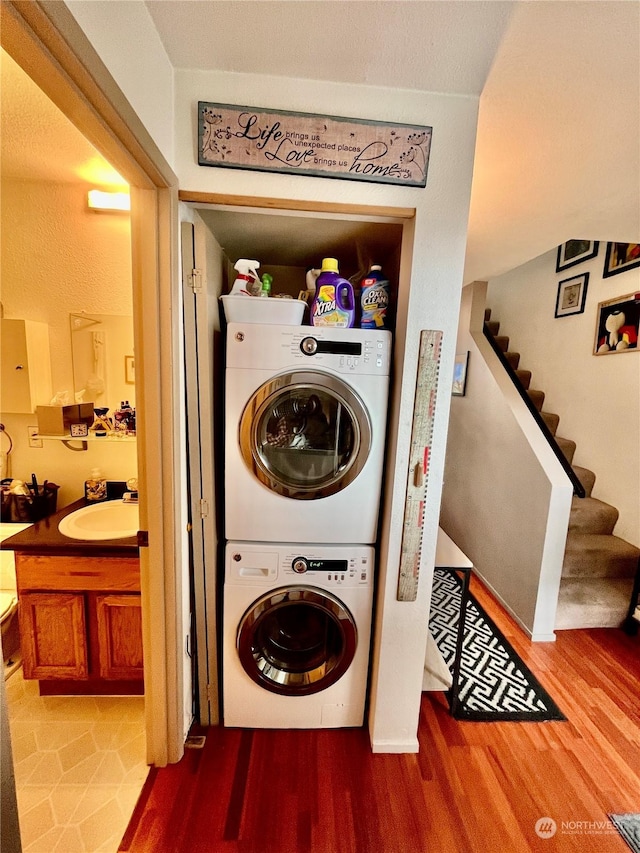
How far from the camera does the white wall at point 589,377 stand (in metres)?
2.50

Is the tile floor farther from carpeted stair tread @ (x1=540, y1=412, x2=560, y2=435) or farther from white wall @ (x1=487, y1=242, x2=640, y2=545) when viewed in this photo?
carpeted stair tread @ (x1=540, y1=412, x2=560, y2=435)

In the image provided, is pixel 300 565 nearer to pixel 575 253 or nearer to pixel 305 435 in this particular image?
pixel 305 435

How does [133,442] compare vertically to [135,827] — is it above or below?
Answer: above

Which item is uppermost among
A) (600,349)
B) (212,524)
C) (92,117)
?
(92,117)

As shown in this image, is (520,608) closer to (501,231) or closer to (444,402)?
(444,402)

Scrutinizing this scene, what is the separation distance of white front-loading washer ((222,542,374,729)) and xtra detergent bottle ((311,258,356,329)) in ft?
2.96

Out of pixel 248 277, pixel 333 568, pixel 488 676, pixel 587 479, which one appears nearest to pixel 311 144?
pixel 248 277

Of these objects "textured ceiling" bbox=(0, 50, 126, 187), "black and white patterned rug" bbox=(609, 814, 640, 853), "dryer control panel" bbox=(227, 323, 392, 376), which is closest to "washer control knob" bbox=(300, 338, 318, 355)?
"dryer control panel" bbox=(227, 323, 392, 376)

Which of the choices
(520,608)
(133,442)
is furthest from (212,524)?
(520,608)

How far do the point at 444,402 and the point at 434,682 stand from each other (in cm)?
143

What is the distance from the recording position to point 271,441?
1.39 meters

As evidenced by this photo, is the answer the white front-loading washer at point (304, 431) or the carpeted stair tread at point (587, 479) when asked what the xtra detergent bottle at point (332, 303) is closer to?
the white front-loading washer at point (304, 431)

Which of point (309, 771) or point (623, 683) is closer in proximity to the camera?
point (309, 771)

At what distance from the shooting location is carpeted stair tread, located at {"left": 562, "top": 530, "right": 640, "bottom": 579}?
7.80 ft
